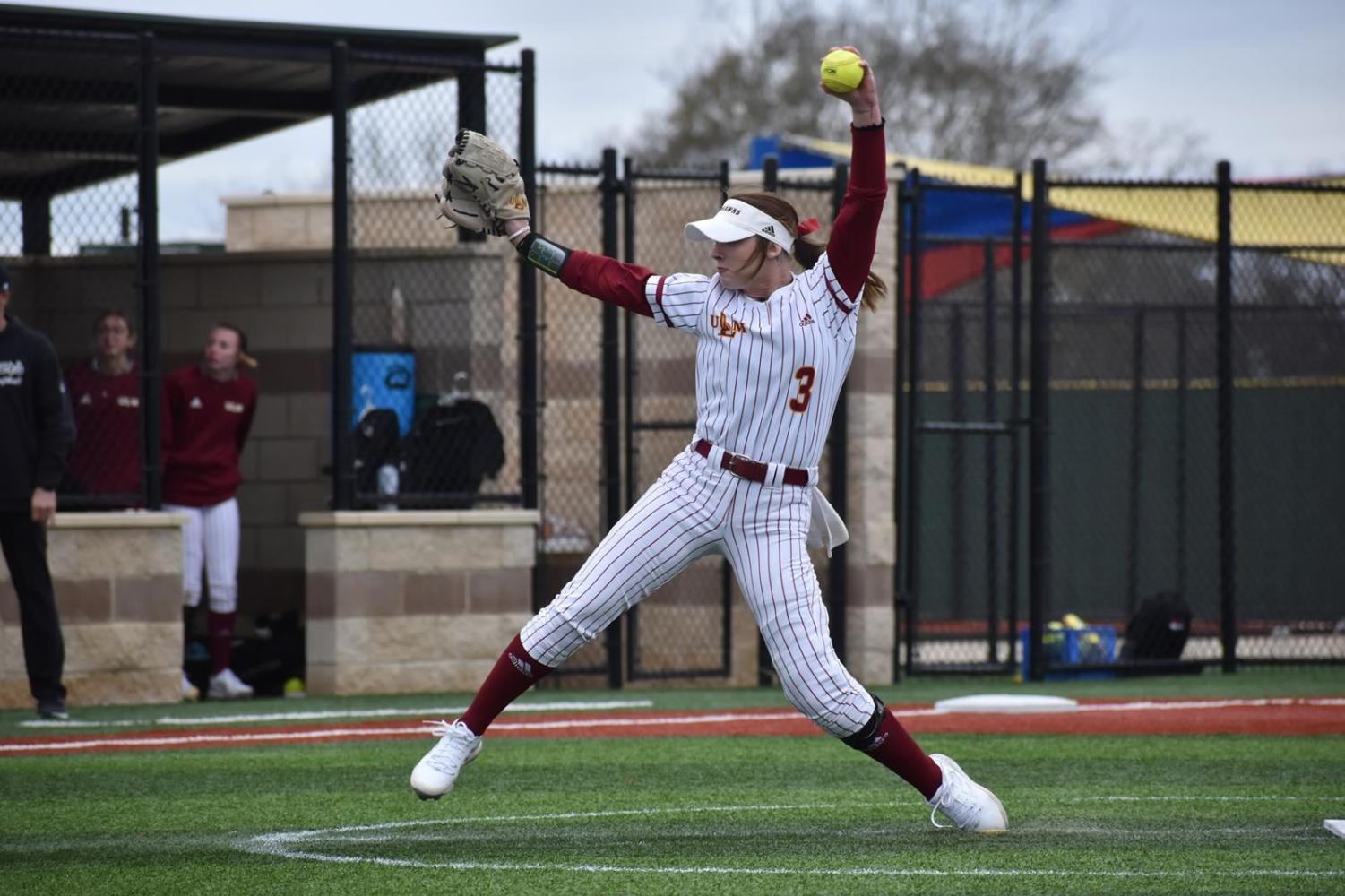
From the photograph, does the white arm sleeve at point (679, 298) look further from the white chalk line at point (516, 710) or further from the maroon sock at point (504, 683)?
the white chalk line at point (516, 710)

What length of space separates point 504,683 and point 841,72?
221 cm

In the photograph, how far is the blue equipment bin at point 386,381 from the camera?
12625 millimetres


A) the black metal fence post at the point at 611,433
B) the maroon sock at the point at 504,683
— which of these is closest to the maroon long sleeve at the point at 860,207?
the maroon sock at the point at 504,683

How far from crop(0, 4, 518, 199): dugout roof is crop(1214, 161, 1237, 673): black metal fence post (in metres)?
5.10

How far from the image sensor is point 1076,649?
13.3 meters

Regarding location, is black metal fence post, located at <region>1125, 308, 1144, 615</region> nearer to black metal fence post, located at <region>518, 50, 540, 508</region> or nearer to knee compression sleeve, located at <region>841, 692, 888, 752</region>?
black metal fence post, located at <region>518, 50, 540, 508</region>

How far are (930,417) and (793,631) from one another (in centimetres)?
1272

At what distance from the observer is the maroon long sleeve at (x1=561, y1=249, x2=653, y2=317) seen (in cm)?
630

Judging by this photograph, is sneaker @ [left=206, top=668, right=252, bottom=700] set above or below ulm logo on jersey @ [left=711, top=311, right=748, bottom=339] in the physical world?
below

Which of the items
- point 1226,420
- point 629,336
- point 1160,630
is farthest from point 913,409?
point 1160,630

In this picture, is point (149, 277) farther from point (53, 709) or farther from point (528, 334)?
point (53, 709)

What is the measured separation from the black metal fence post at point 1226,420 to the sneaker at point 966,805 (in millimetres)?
7637

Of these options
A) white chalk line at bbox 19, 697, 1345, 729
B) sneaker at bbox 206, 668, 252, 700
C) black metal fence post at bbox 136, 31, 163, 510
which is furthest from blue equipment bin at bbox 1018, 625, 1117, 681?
black metal fence post at bbox 136, 31, 163, 510

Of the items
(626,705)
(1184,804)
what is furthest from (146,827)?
(626,705)
